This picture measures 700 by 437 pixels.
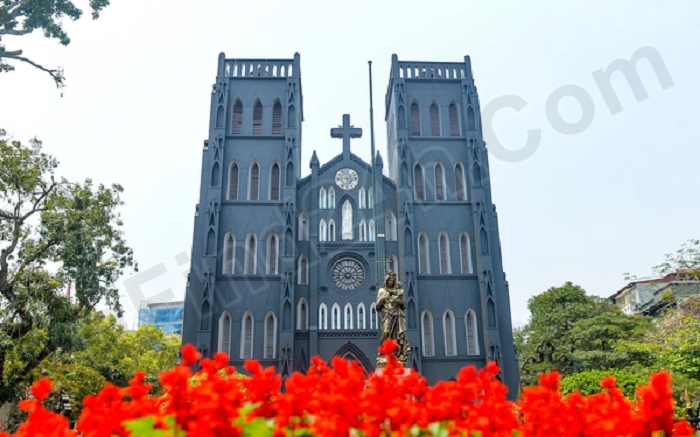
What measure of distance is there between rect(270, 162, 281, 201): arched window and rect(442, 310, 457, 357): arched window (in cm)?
1067

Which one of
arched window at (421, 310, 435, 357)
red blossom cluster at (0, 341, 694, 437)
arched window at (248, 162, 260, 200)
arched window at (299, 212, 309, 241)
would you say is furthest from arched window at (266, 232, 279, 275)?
red blossom cluster at (0, 341, 694, 437)

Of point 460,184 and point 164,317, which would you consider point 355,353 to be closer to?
point 460,184

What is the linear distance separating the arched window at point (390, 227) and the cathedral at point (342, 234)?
0.25 feet

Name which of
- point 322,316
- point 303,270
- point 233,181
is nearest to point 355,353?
point 322,316

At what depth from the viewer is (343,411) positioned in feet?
6.97

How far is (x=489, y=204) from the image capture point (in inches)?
1243

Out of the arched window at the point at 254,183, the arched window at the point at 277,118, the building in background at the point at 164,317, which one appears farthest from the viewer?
the building in background at the point at 164,317

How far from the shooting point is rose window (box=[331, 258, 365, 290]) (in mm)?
29844

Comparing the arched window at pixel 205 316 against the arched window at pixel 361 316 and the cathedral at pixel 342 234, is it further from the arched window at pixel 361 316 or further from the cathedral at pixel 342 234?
the arched window at pixel 361 316

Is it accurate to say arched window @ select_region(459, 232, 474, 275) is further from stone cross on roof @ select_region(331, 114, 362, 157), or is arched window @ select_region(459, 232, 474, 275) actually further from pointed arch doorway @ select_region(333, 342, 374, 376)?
stone cross on roof @ select_region(331, 114, 362, 157)

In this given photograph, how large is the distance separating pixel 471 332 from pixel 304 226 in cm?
1017

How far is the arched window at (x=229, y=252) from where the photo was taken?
2973 centimetres

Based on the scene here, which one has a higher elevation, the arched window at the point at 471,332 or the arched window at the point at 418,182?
the arched window at the point at 418,182

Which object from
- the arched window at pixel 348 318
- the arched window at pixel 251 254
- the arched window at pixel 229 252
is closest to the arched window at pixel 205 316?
the arched window at pixel 229 252
